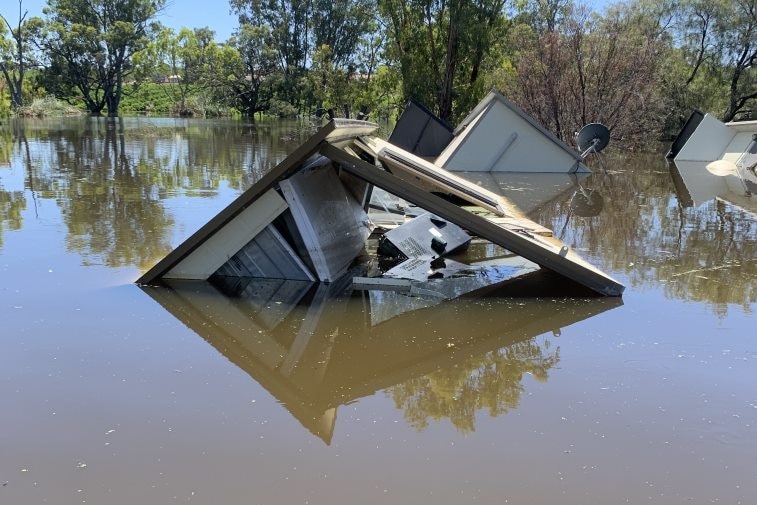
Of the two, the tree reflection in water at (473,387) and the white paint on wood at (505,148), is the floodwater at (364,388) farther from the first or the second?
the white paint on wood at (505,148)

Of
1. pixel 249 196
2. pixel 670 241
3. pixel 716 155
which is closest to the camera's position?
pixel 249 196

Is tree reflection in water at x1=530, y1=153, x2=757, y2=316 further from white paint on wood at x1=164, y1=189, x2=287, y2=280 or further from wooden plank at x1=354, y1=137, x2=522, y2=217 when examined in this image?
white paint on wood at x1=164, y1=189, x2=287, y2=280

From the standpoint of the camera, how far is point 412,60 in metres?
27.1

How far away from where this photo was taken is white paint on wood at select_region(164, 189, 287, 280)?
6188 millimetres

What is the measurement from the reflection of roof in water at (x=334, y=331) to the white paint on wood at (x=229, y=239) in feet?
0.49

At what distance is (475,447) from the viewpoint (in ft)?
11.5

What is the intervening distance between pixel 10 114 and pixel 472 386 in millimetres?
48285

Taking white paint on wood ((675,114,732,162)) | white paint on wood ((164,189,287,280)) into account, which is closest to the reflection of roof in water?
white paint on wood ((164,189,287,280))

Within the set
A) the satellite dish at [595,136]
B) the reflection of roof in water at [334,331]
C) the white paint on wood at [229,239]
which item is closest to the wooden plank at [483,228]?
the reflection of roof in water at [334,331]

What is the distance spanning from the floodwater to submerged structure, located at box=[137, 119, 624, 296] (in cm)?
26

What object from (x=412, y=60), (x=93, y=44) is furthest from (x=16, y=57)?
(x=412, y=60)

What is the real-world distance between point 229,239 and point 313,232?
2.66 feet

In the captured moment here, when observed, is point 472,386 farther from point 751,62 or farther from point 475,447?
point 751,62

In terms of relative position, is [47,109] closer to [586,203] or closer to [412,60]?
[412,60]
